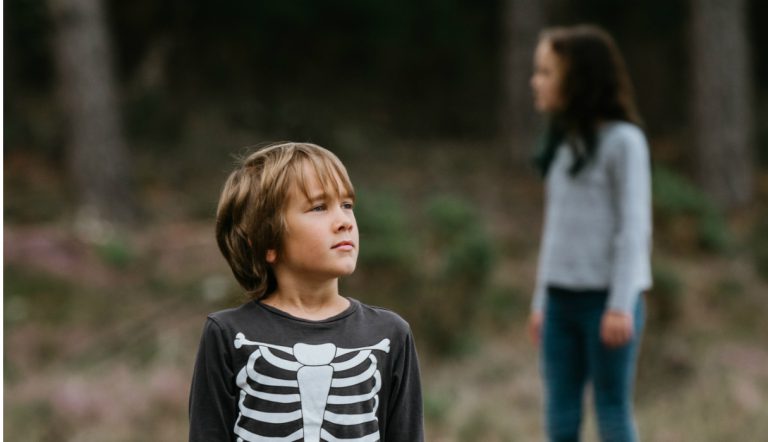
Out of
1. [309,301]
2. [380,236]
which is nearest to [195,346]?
[380,236]

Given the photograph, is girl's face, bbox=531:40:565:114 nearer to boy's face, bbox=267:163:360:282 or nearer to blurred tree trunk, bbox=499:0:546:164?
boy's face, bbox=267:163:360:282

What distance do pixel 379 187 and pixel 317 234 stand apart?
11.6 metres

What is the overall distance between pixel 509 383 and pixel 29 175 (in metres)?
8.82

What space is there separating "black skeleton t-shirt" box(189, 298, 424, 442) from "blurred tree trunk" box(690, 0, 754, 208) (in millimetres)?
10724

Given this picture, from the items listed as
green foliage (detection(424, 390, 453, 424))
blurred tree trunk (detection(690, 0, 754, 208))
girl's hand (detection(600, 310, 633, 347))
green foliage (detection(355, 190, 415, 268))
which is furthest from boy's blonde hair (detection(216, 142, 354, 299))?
blurred tree trunk (detection(690, 0, 754, 208))

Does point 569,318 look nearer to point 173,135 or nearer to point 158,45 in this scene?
point 173,135

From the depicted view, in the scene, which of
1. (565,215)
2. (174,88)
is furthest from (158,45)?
(565,215)

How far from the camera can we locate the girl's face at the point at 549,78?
3.42m

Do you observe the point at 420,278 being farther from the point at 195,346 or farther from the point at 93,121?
the point at 93,121

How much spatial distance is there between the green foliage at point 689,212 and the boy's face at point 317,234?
742cm

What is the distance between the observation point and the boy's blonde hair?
1986 mm

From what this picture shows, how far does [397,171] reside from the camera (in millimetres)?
14688

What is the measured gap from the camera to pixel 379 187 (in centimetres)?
1356

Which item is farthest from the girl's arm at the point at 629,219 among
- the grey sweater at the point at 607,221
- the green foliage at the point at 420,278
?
the green foliage at the point at 420,278
